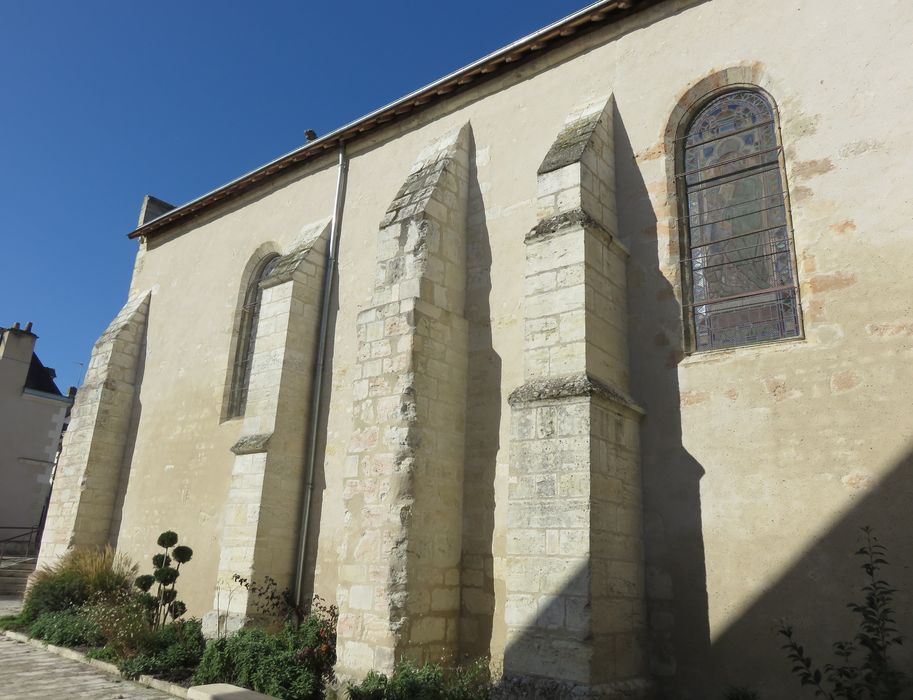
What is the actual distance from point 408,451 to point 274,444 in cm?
263

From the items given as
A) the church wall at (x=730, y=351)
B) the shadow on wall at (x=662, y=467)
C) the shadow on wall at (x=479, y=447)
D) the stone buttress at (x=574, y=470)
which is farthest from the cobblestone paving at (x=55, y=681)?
the shadow on wall at (x=662, y=467)

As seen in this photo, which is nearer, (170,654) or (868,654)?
(868,654)

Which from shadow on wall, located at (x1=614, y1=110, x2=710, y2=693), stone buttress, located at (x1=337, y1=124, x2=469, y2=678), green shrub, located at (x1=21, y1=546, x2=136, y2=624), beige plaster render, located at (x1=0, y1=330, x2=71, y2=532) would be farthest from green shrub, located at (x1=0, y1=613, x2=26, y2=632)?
shadow on wall, located at (x1=614, y1=110, x2=710, y2=693)

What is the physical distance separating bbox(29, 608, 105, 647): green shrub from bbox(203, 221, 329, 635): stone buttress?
1.67 meters

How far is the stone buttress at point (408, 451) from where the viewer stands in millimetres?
6516

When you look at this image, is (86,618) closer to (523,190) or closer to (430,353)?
(430,353)

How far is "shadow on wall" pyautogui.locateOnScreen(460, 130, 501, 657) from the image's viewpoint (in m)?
6.88

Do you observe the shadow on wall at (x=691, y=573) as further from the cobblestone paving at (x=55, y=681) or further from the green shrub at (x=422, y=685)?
the cobblestone paving at (x=55, y=681)

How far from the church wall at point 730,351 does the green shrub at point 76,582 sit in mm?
2087

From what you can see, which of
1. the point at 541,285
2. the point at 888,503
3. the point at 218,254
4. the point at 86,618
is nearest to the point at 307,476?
the point at 86,618

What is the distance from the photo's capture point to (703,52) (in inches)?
283

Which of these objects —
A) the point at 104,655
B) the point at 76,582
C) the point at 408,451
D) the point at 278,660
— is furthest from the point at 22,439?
the point at 408,451

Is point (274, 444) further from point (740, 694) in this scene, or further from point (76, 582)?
point (740, 694)

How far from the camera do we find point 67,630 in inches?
353
